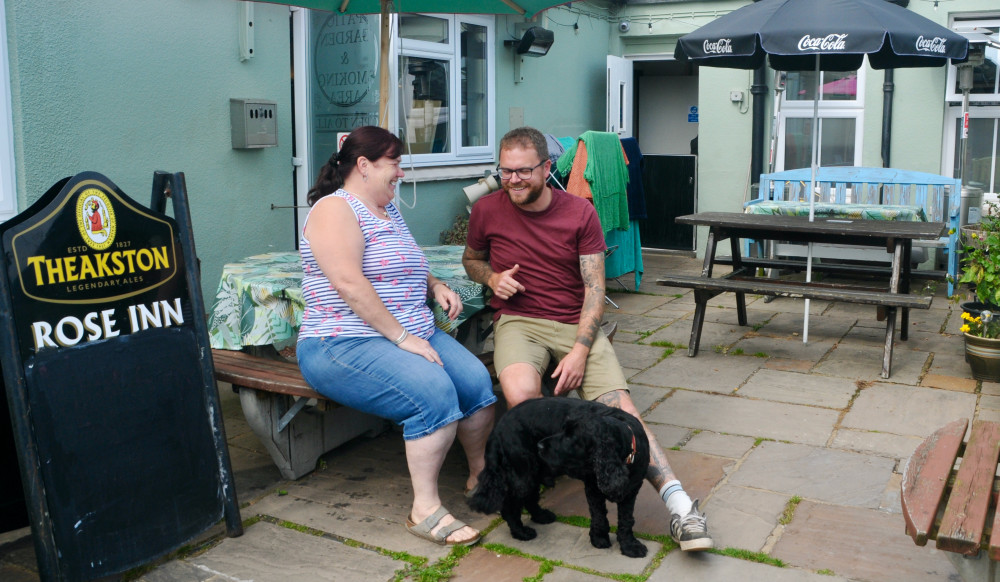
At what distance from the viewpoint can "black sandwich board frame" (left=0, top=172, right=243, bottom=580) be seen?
2.63 metres

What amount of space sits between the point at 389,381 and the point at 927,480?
1646mm

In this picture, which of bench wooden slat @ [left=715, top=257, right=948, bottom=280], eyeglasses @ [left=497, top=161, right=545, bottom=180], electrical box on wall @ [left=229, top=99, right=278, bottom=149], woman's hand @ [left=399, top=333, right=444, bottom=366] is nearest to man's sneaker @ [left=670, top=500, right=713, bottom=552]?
woman's hand @ [left=399, top=333, right=444, bottom=366]

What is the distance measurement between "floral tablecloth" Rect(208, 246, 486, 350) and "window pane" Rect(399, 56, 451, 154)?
10.6ft

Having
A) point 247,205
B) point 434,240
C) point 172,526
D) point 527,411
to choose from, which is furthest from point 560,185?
point 172,526

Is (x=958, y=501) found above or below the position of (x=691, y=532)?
above

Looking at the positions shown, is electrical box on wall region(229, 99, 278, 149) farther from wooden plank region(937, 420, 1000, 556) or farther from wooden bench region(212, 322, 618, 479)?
wooden plank region(937, 420, 1000, 556)

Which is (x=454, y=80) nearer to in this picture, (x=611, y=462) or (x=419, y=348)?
(x=419, y=348)

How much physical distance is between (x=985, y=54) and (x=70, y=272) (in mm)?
7932

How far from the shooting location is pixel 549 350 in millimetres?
3713

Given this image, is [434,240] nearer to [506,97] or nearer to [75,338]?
[506,97]

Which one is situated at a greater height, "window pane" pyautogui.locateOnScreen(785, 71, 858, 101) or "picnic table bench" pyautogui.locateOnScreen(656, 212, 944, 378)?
"window pane" pyautogui.locateOnScreen(785, 71, 858, 101)

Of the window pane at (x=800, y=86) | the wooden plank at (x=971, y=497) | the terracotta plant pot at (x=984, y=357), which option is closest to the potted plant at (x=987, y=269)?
the terracotta plant pot at (x=984, y=357)

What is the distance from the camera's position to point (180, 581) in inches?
115

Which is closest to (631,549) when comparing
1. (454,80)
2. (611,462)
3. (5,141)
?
(611,462)
